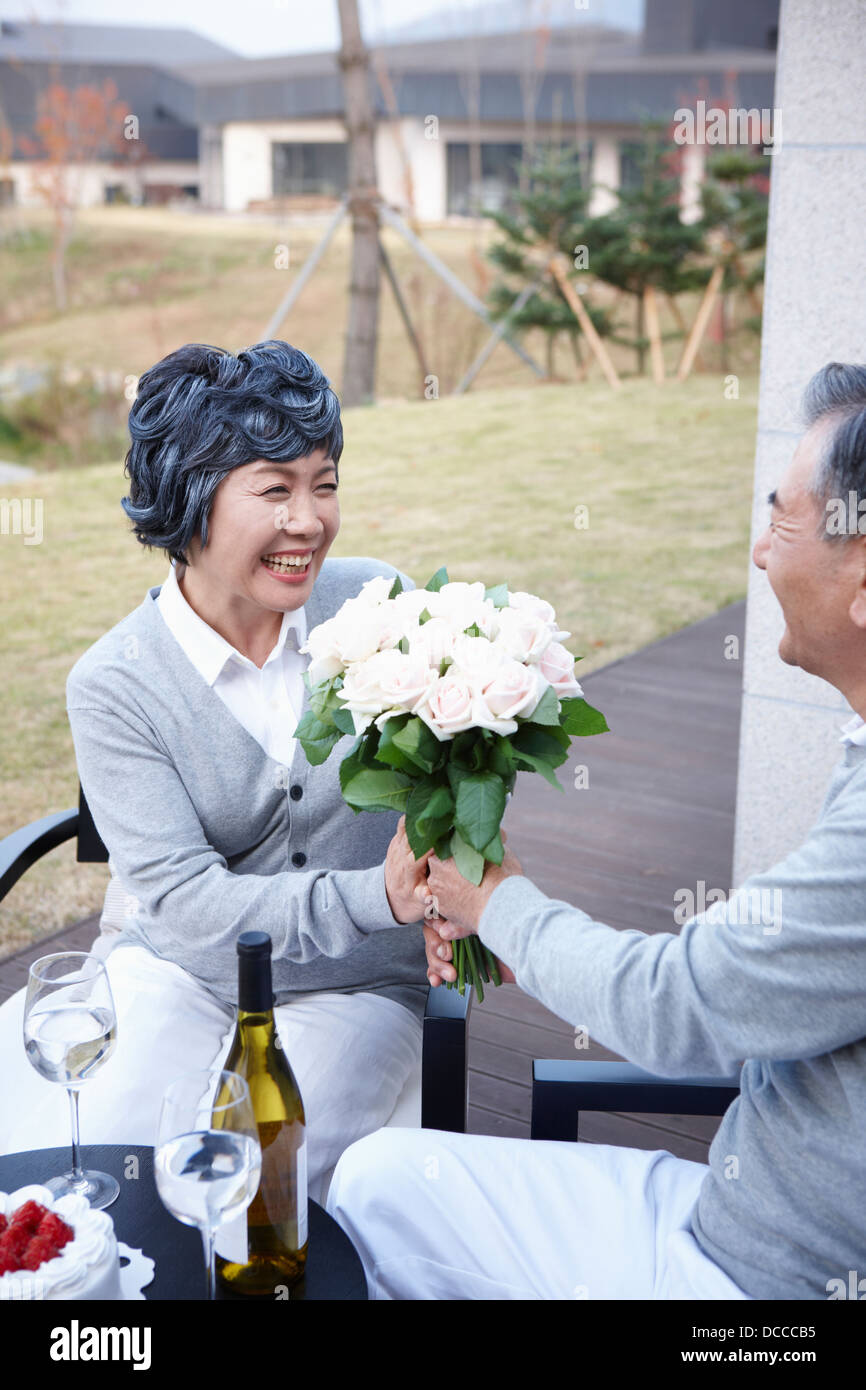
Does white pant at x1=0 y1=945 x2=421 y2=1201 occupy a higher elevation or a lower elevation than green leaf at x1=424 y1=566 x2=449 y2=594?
lower

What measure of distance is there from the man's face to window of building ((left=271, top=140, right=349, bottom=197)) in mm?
19389

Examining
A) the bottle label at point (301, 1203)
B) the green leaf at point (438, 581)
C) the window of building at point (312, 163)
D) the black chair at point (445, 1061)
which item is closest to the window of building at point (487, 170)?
the window of building at point (312, 163)

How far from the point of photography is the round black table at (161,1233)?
4.60 feet

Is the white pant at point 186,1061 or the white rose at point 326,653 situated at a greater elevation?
the white rose at point 326,653

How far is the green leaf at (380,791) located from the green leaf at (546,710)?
19cm

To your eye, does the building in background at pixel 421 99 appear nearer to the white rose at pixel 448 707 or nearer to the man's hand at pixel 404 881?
the man's hand at pixel 404 881

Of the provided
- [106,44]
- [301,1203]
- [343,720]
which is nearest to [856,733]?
[343,720]

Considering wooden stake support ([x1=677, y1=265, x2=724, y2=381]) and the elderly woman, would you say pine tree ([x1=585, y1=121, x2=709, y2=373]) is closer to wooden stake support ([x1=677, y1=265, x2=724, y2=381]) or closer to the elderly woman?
wooden stake support ([x1=677, y1=265, x2=724, y2=381])

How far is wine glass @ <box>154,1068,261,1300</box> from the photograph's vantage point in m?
1.20

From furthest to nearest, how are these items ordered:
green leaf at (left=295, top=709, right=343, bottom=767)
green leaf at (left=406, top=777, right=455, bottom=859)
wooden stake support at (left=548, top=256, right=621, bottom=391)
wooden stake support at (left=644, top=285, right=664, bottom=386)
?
wooden stake support at (left=644, top=285, right=664, bottom=386)
wooden stake support at (left=548, top=256, right=621, bottom=391)
green leaf at (left=295, top=709, right=343, bottom=767)
green leaf at (left=406, top=777, right=455, bottom=859)

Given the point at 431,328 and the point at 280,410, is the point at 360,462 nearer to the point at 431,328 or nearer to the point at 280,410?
the point at 431,328

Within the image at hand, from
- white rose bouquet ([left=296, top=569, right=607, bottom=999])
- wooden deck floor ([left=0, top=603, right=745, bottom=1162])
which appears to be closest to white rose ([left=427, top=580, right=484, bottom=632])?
white rose bouquet ([left=296, top=569, right=607, bottom=999])

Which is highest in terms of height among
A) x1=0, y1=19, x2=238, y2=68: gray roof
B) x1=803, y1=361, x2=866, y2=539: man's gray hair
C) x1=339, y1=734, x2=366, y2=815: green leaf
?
x1=0, y1=19, x2=238, y2=68: gray roof
